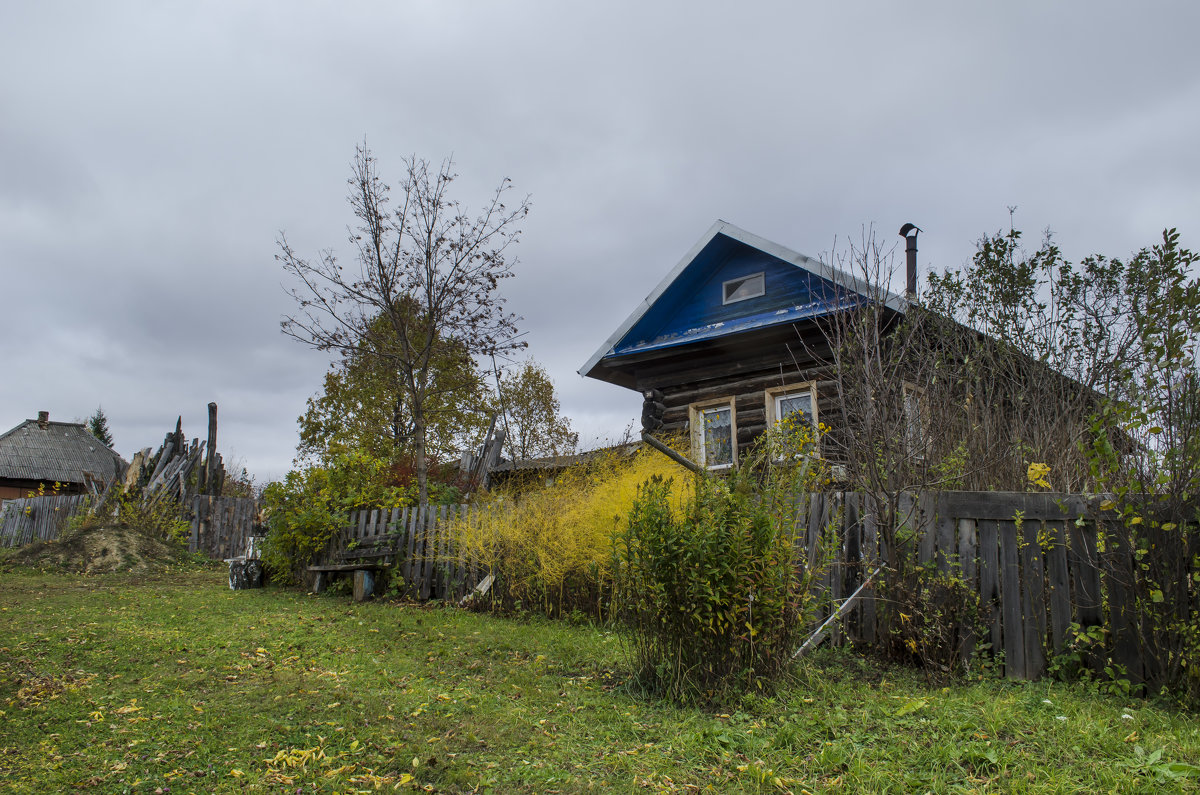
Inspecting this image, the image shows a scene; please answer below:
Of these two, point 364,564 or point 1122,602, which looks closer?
point 1122,602

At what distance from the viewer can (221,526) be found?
61.4ft

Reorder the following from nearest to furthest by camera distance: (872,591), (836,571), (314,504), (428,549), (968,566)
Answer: (968,566), (872,591), (836,571), (428,549), (314,504)

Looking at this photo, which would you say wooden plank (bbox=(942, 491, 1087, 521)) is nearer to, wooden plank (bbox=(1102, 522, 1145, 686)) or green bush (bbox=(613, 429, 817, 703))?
wooden plank (bbox=(1102, 522, 1145, 686))

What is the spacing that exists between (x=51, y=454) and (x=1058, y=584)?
49.2 meters

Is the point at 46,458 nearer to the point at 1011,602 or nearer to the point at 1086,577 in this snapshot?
the point at 1011,602

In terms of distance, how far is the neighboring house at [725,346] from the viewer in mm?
12383

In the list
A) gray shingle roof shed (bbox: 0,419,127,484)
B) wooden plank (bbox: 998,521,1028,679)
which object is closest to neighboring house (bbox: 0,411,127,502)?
gray shingle roof shed (bbox: 0,419,127,484)

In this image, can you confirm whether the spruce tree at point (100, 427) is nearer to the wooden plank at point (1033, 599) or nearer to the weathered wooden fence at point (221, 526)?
the weathered wooden fence at point (221, 526)

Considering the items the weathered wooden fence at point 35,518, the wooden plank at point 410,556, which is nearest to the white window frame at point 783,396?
the wooden plank at point 410,556

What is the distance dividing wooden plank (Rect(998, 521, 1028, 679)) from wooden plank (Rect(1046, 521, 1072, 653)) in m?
0.19

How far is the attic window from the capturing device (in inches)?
536

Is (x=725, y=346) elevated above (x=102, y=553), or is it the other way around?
(x=725, y=346)

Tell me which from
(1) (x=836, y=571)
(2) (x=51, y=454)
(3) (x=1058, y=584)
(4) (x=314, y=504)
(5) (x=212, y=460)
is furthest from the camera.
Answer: (2) (x=51, y=454)

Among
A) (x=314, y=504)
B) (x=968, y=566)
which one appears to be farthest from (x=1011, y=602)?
(x=314, y=504)
